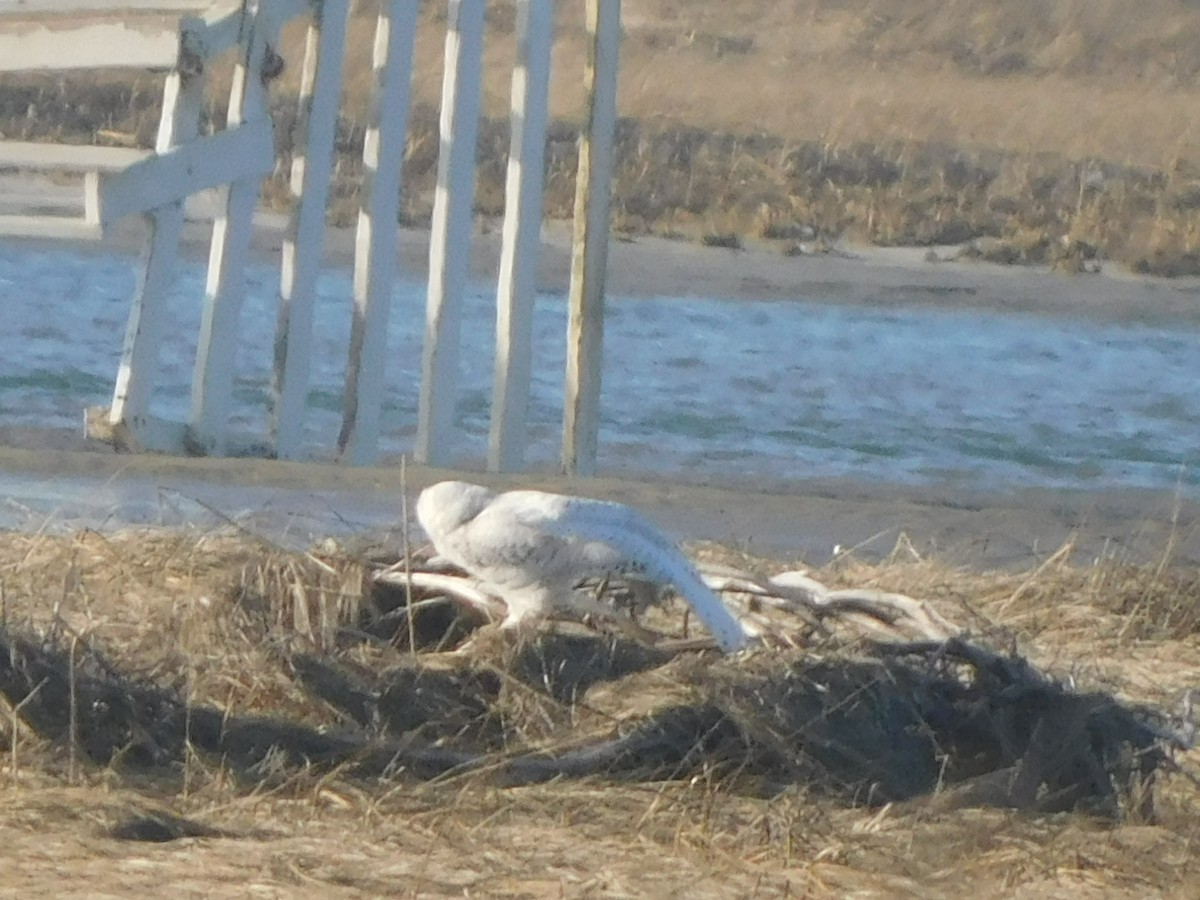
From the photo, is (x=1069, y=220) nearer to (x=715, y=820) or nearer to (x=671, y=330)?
(x=671, y=330)

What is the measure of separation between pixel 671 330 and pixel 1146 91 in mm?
12599

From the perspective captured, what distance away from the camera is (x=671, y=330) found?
14.9 m

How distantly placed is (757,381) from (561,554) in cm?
849

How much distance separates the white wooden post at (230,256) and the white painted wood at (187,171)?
70mm

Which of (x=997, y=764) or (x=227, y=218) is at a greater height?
(x=227, y=218)

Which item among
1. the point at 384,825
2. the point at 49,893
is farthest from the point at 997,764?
the point at 49,893

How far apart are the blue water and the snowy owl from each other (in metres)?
4.85

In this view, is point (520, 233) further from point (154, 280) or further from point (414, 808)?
point (414, 808)

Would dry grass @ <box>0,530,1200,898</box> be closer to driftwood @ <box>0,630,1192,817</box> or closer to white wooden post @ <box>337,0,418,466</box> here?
driftwood @ <box>0,630,1192,817</box>

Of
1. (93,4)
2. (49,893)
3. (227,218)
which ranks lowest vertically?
(49,893)

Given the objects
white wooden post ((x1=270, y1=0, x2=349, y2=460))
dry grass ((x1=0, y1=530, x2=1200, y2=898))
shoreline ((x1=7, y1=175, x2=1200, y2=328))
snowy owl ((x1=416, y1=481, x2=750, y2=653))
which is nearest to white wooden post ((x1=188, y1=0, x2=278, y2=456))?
white wooden post ((x1=270, y1=0, x2=349, y2=460))

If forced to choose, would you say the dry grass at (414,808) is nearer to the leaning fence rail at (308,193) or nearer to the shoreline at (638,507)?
the shoreline at (638,507)

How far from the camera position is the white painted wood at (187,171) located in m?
6.96

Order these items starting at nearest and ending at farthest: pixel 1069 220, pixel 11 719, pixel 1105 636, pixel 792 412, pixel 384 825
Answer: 1. pixel 384 825
2. pixel 11 719
3. pixel 1105 636
4. pixel 792 412
5. pixel 1069 220
